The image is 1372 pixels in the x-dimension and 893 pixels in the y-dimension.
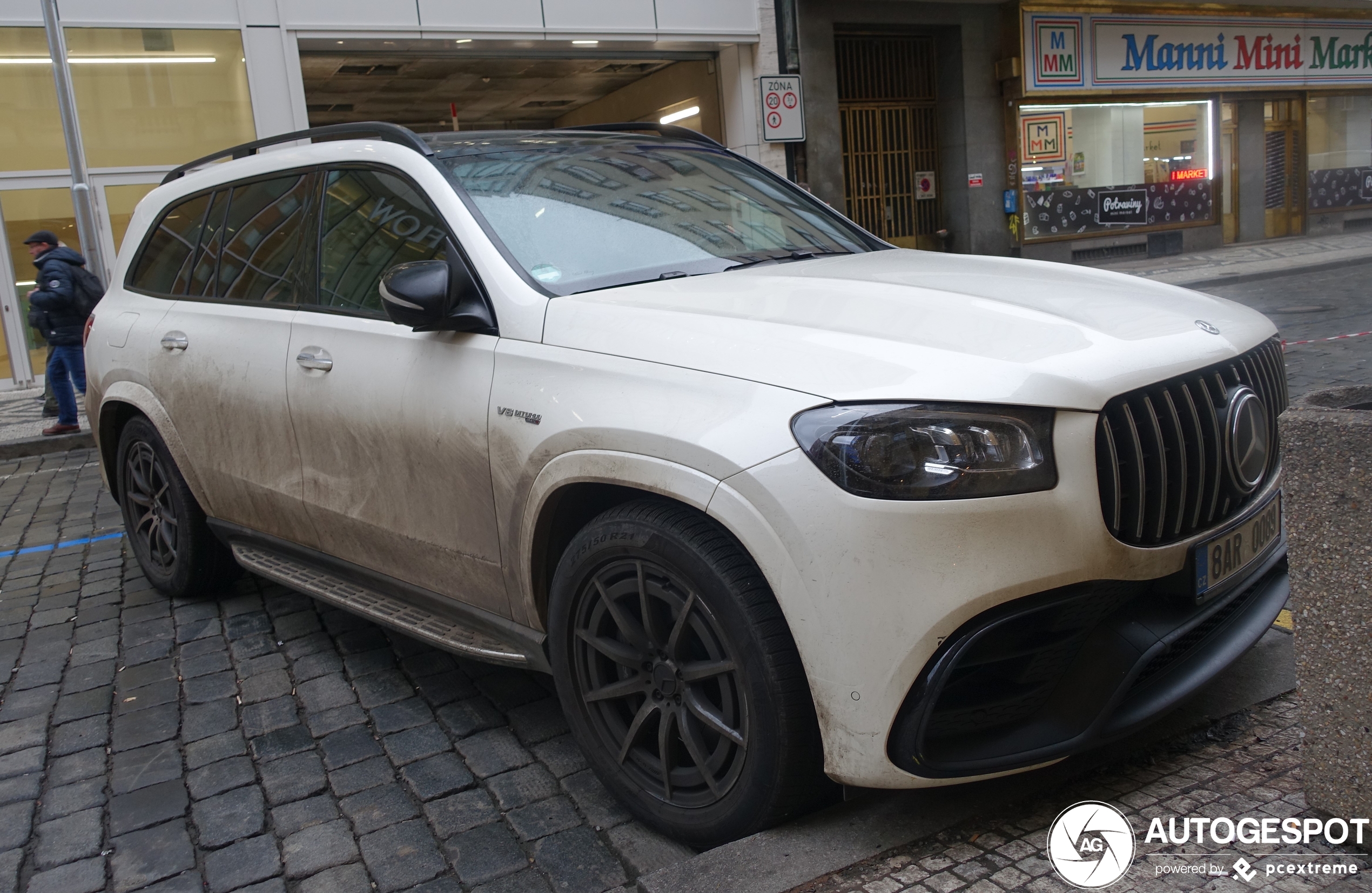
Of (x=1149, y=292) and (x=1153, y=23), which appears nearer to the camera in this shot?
(x=1149, y=292)

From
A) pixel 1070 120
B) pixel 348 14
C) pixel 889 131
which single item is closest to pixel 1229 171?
pixel 1070 120

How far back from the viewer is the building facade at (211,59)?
1212cm

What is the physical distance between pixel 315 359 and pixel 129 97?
1079 cm

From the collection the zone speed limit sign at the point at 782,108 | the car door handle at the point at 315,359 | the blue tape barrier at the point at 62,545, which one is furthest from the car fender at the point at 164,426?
the zone speed limit sign at the point at 782,108

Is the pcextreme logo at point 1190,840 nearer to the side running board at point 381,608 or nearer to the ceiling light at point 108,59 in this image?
the side running board at point 381,608

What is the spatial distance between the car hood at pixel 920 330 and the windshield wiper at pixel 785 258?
0.10 m

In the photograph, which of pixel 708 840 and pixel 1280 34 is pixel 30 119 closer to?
pixel 708 840

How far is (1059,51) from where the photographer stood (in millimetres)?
18266

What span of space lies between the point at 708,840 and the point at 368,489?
1.57 metres

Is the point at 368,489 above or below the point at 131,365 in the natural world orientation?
below

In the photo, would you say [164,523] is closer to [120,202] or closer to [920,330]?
[920,330]

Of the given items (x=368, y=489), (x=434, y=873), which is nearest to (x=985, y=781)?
(x=434, y=873)

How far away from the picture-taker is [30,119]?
12773 mm

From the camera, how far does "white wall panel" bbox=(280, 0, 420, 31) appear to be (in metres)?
12.4
